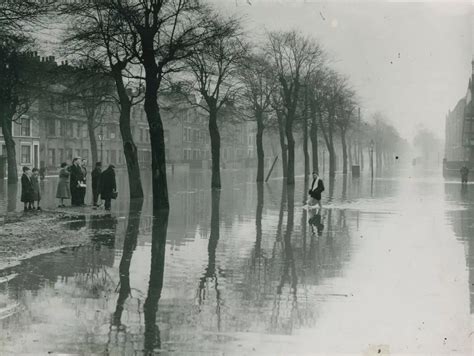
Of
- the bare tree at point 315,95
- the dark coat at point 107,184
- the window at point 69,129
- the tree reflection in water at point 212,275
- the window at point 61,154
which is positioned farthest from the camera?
the window at point 69,129

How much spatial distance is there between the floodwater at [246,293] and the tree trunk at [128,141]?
28.1 ft

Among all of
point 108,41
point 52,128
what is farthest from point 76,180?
point 52,128

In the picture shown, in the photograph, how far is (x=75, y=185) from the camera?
22000 mm

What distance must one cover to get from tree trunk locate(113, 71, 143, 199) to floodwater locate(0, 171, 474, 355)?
8.58 meters

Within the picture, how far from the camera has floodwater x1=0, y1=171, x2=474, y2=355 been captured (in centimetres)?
616

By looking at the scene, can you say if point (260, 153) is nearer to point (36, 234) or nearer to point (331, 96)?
point (331, 96)

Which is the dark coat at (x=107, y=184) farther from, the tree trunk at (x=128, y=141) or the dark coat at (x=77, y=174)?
the tree trunk at (x=128, y=141)

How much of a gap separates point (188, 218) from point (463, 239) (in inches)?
309

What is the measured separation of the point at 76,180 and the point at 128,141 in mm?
3465

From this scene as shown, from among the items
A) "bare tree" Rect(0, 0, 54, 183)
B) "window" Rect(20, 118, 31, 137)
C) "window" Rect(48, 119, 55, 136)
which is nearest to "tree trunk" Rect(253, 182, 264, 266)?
"bare tree" Rect(0, 0, 54, 183)

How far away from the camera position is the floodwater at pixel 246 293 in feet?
20.2

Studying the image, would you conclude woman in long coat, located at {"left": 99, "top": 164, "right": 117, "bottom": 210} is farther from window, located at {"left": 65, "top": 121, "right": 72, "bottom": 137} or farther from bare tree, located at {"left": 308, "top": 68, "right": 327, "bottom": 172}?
window, located at {"left": 65, "top": 121, "right": 72, "bottom": 137}

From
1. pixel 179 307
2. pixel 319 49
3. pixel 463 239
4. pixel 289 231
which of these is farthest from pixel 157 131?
pixel 319 49

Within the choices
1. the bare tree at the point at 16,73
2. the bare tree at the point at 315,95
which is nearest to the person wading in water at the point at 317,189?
the bare tree at the point at 16,73
